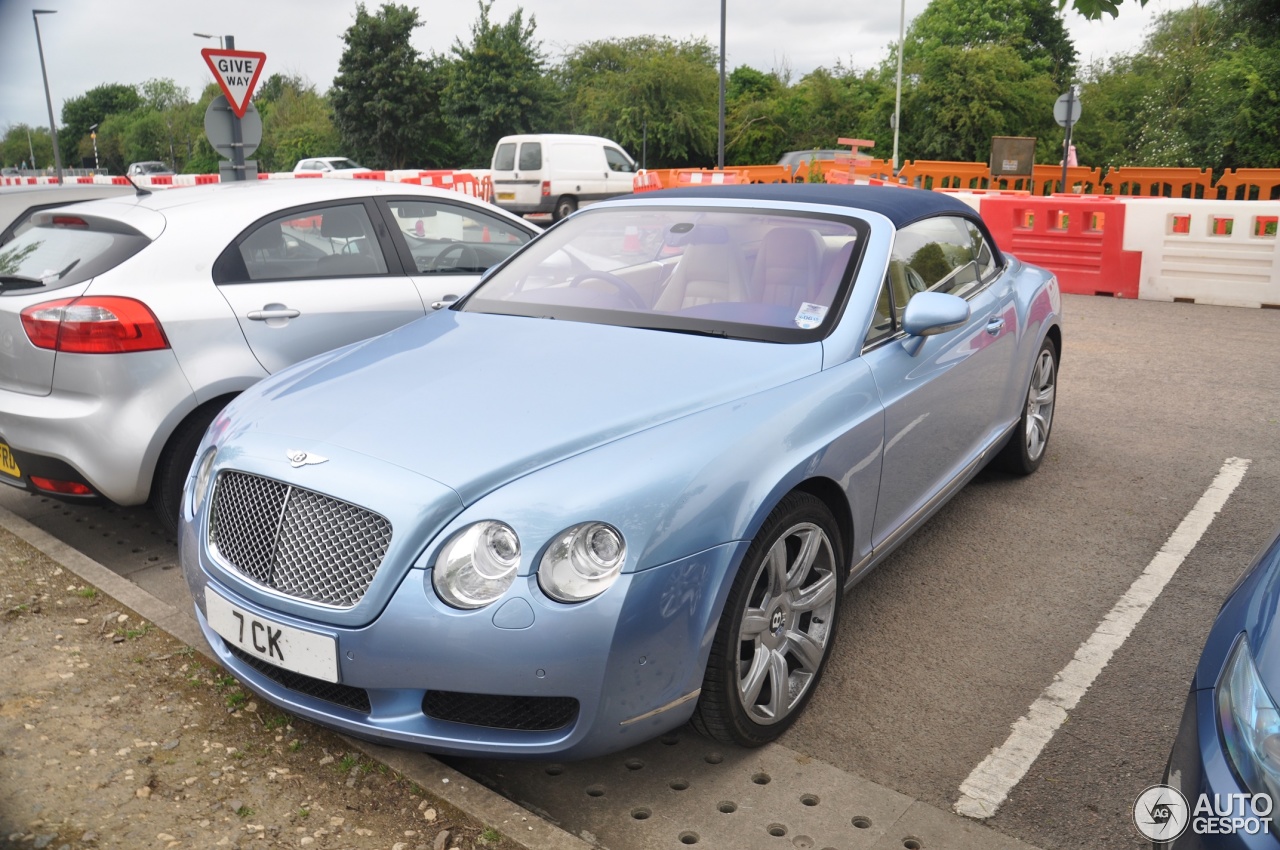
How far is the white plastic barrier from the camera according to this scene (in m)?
10.8

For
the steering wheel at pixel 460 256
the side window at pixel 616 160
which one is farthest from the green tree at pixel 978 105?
the steering wheel at pixel 460 256

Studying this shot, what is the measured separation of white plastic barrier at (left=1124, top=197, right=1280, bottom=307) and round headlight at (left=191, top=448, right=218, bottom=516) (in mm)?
10554

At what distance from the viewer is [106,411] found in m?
4.20

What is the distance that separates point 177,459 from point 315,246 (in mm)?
1229

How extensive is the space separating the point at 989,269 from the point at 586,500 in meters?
3.24

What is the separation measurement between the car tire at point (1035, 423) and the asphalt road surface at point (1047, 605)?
0.11m

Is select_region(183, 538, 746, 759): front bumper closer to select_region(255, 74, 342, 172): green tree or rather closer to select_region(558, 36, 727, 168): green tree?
select_region(558, 36, 727, 168): green tree

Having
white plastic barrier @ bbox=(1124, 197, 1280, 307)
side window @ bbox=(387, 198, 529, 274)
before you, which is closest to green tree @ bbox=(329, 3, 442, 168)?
white plastic barrier @ bbox=(1124, 197, 1280, 307)

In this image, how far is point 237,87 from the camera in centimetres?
962

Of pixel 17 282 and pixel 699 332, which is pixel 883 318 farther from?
pixel 17 282

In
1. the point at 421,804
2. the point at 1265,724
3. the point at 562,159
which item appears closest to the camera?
the point at 1265,724

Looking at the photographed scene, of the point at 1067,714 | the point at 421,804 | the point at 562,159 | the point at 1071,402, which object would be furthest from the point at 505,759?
the point at 562,159

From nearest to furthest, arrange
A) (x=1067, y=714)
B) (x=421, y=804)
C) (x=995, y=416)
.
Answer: (x=421, y=804)
(x=1067, y=714)
(x=995, y=416)

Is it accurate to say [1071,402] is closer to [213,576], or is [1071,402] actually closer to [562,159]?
[213,576]
